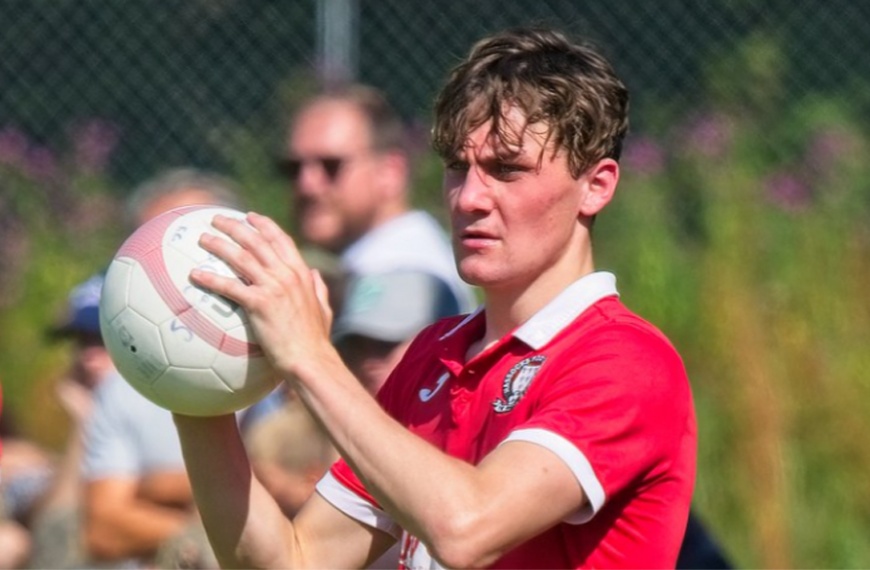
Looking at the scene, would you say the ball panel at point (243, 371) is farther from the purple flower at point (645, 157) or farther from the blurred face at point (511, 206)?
the purple flower at point (645, 157)

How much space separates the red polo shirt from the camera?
258cm

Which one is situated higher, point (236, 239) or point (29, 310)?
point (236, 239)

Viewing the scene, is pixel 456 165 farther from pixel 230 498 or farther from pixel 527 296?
pixel 230 498

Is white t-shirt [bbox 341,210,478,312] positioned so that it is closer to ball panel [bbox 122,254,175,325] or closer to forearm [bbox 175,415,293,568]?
forearm [bbox 175,415,293,568]

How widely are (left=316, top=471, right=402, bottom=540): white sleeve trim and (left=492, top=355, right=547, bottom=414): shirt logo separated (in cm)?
44

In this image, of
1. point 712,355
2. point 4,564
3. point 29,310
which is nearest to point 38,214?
point 29,310

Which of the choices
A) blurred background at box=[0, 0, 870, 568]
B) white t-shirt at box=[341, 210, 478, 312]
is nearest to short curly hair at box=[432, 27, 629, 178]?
white t-shirt at box=[341, 210, 478, 312]

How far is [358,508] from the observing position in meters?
3.08

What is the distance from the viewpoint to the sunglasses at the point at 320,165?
559 cm

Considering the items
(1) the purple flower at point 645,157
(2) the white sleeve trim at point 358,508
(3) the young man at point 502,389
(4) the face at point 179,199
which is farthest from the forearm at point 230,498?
(1) the purple flower at point 645,157

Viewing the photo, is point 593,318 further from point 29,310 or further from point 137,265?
point 29,310

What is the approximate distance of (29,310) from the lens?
7.82 metres

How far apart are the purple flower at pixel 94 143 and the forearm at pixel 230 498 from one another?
5.34 m

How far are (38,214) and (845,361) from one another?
3957mm
